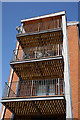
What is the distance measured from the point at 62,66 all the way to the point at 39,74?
193 cm

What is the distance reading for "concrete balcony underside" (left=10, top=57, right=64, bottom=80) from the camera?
10.4 meters

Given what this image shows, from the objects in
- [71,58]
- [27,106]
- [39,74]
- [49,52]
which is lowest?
[27,106]

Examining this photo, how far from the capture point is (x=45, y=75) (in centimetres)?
1180

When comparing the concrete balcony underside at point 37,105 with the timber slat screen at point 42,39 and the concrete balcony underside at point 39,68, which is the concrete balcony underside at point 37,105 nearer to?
the concrete balcony underside at point 39,68

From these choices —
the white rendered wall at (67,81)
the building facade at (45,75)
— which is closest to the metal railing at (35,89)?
the building facade at (45,75)

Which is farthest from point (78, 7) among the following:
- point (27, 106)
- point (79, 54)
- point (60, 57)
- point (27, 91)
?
point (27, 106)

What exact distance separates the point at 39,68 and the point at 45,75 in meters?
0.95

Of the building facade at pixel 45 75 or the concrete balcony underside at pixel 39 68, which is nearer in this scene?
the building facade at pixel 45 75

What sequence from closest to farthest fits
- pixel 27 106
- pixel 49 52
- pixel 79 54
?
pixel 27 106
pixel 79 54
pixel 49 52

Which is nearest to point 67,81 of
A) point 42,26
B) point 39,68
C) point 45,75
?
point 39,68

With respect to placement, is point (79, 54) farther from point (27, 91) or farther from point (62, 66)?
point (27, 91)

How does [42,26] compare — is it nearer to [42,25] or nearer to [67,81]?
[42,25]

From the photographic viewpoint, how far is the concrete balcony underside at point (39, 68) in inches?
411

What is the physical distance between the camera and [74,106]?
9.49 metres
